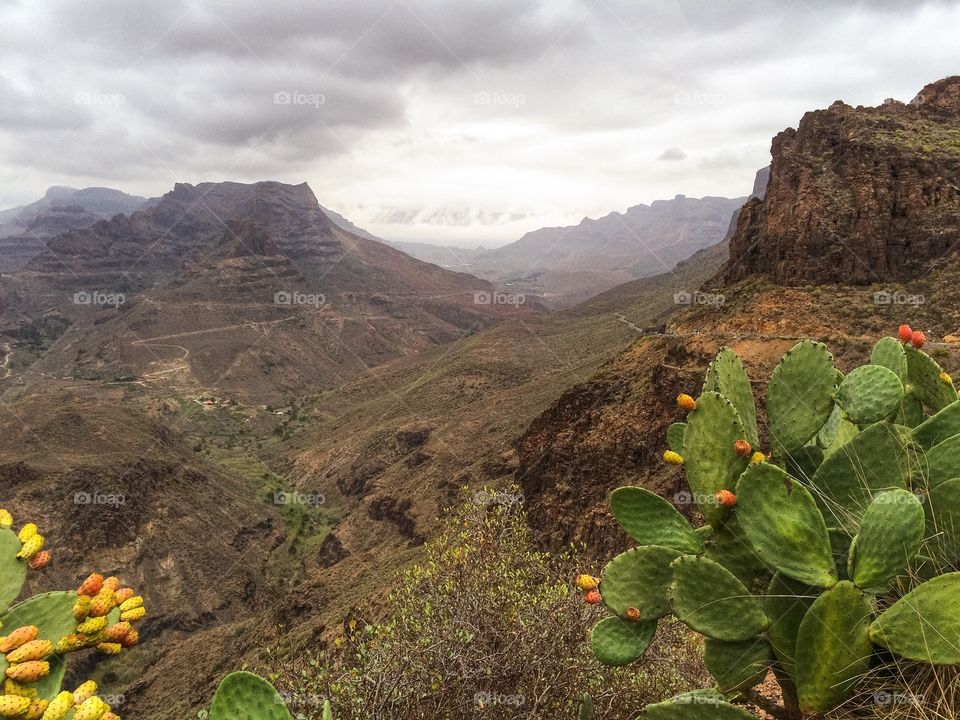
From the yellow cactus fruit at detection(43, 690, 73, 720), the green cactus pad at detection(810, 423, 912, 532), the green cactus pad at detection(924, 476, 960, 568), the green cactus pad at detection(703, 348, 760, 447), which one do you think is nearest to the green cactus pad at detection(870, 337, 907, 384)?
the green cactus pad at detection(810, 423, 912, 532)

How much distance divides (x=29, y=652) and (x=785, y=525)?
12.5 ft

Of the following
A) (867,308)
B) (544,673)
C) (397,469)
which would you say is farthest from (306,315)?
(544,673)

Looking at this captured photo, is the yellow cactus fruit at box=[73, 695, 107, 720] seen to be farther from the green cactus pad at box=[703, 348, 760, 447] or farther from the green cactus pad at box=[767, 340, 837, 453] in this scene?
the green cactus pad at box=[767, 340, 837, 453]

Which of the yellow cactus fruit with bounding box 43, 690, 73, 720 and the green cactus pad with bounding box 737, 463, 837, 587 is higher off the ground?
the green cactus pad with bounding box 737, 463, 837, 587

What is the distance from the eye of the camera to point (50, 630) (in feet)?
10.2

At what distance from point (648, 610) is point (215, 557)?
1312 inches

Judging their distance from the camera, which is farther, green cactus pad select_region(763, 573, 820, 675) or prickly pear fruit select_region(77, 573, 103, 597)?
prickly pear fruit select_region(77, 573, 103, 597)

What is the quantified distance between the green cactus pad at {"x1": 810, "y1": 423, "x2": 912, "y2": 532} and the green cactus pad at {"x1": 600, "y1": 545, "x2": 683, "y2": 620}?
37.1 inches

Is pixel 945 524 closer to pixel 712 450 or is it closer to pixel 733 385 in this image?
pixel 712 450

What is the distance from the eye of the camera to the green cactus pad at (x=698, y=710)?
2.88m

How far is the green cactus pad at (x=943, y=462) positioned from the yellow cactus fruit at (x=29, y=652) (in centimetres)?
470

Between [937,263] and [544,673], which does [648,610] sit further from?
[937,263]

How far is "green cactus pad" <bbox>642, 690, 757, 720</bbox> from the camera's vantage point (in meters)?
2.88

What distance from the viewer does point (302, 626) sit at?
1878cm
